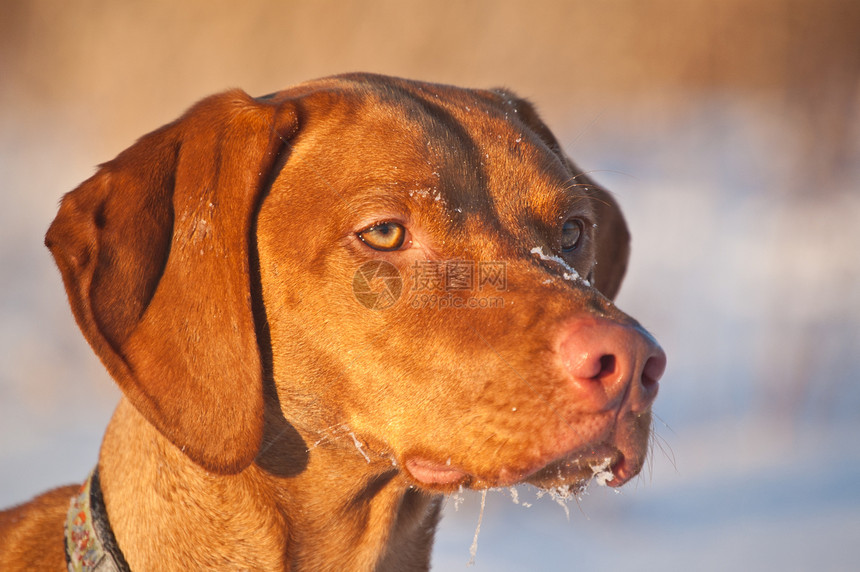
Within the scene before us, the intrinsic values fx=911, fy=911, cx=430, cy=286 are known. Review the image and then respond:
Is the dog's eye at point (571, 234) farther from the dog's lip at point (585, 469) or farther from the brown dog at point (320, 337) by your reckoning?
the dog's lip at point (585, 469)

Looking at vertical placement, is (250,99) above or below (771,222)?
below

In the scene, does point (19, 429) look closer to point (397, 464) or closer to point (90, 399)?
point (90, 399)

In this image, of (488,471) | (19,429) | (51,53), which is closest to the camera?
(488,471)

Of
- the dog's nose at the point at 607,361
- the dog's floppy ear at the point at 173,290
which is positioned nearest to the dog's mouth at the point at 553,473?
the dog's nose at the point at 607,361

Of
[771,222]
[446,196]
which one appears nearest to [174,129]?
[446,196]

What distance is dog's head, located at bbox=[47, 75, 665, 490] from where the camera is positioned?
7.88ft

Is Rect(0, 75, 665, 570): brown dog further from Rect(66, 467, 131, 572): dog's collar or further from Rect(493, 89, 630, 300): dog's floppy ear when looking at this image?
Rect(493, 89, 630, 300): dog's floppy ear

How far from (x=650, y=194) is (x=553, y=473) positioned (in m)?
10.5

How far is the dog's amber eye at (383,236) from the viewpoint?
2.67 meters

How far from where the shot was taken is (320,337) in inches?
104

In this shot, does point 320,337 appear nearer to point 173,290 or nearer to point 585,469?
point 173,290

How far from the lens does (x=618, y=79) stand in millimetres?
14219

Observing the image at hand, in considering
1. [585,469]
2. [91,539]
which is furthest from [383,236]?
[91,539]

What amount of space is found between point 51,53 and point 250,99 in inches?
493
